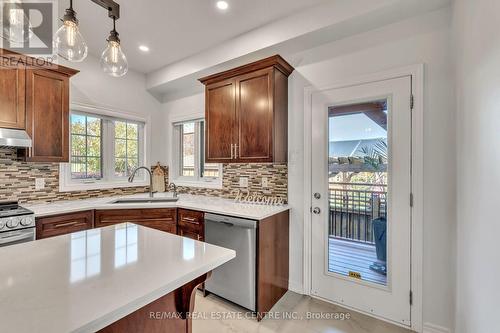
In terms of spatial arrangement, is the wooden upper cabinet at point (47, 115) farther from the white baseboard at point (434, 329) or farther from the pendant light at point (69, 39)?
the white baseboard at point (434, 329)

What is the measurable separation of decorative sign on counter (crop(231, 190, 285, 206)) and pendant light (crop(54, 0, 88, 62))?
2.04 metres

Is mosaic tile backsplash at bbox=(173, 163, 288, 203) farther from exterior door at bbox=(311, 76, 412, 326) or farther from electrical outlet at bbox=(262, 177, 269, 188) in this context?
exterior door at bbox=(311, 76, 412, 326)

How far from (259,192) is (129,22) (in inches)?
89.4

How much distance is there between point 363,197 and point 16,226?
3058mm

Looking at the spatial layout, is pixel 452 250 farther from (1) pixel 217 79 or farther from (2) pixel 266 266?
(1) pixel 217 79

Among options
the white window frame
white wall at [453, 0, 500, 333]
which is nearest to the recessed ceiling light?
white wall at [453, 0, 500, 333]

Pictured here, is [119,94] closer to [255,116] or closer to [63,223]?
[63,223]

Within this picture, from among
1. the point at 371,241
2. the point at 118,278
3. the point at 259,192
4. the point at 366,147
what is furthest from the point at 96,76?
the point at 371,241

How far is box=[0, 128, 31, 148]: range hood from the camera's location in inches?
80.8

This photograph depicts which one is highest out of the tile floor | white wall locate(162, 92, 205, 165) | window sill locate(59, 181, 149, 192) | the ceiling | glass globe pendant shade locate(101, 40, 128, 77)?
the ceiling

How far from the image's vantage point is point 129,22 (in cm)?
240

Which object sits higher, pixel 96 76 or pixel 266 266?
pixel 96 76

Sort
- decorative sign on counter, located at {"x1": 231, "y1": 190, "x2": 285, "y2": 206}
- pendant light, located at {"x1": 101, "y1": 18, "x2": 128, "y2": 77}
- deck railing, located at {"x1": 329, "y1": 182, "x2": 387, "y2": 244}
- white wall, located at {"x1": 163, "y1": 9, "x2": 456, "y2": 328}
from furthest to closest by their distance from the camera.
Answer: decorative sign on counter, located at {"x1": 231, "y1": 190, "x2": 285, "y2": 206} < deck railing, located at {"x1": 329, "y1": 182, "x2": 387, "y2": 244} < white wall, located at {"x1": 163, "y1": 9, "x2": 456, "y2": 328} < pendant light, located at {"x1": 101, "y1": 18, "x2": 128, "y2": 77}

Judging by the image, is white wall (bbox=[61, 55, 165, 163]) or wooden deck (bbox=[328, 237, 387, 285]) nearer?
wooden deck (bbox=[328, 237, 387, 285])
